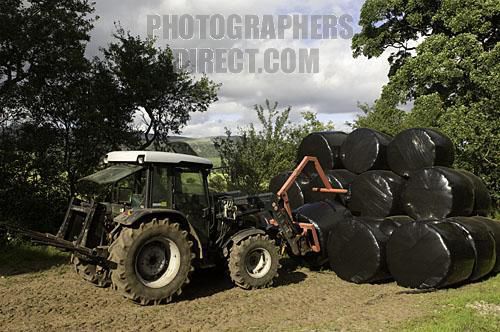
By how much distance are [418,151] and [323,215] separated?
213 cm

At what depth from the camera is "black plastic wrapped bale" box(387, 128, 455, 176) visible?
794 cm

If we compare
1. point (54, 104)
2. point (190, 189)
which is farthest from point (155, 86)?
point (190, 189)

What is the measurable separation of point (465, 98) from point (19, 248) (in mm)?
14703

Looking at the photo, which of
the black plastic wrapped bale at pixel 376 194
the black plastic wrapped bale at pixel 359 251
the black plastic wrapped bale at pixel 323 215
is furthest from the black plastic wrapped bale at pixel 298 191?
the black plastic wrapped bale at pixel 359 251

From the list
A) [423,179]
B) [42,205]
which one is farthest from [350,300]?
[42,205]

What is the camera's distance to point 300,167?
28.4ft

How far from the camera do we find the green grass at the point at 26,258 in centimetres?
852

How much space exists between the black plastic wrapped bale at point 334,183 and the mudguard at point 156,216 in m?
3.35

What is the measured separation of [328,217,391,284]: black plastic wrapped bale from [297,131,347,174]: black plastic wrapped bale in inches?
75.5

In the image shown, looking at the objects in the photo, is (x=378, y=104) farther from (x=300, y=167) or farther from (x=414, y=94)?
(x=300, y=167)

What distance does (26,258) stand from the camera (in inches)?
366

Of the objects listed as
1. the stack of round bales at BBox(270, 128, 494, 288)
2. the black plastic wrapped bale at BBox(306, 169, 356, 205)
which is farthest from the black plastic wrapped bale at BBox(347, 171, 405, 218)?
the black plastic wrapped bale at BBox(306, 169, 356, 205)

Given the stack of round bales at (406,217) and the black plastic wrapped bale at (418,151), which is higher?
the black plastic wrapped bale at (418,151)

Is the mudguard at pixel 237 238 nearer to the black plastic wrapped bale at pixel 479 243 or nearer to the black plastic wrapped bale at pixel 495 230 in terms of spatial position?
the black plastic wrapped bale at pixel 479 243
